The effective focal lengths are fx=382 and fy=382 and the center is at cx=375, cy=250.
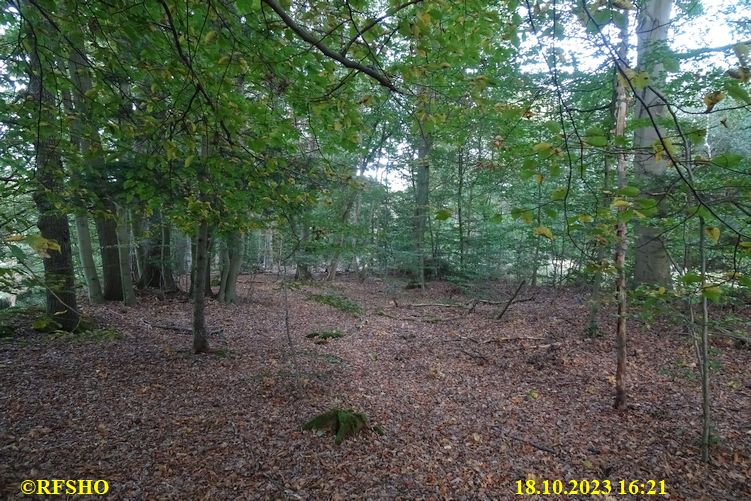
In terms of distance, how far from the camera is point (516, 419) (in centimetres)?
495

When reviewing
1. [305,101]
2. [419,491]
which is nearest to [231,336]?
[419,491]

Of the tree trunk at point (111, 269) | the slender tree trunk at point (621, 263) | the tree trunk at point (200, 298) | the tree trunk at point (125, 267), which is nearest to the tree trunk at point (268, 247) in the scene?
the tree trunk at point (200, 298)

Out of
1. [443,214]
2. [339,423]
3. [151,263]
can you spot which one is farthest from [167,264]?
[443,214]

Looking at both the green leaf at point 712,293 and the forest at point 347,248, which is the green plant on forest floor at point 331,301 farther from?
the green leaf at point 712,293

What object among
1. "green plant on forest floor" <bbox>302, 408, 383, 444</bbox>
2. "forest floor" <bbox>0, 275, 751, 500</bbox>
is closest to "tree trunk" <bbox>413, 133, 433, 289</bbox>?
"forest floor" <bbox>0, 275, 751, 500</bbox>

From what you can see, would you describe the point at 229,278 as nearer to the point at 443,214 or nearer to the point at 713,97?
the point at 443,214

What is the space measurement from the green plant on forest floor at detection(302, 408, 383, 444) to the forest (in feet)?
0.07

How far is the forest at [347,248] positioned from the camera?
215cm

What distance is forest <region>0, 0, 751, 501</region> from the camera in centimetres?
215

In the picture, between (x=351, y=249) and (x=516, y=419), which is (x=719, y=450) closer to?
(x=516, y=419)

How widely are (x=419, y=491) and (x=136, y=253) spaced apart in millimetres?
11047

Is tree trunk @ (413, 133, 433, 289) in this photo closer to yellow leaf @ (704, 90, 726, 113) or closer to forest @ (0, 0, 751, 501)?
forest @ (0, 0, 751, 501)

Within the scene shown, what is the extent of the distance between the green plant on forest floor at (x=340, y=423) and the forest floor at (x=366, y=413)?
0.34 ft

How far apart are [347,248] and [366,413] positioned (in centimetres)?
259
